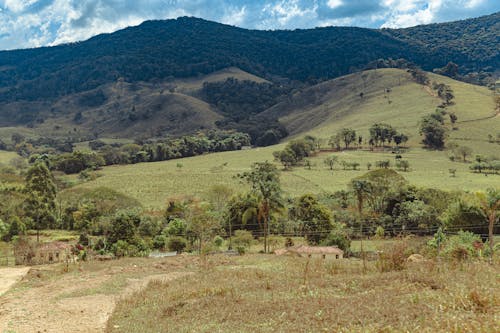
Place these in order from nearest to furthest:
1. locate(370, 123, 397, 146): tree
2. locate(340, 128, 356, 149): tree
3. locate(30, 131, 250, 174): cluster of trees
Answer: locate(30, 131, 250, 174): cluster of trees → locate(370, 123, 397, 146): tree → locate(340, 128, 356, 149): tree

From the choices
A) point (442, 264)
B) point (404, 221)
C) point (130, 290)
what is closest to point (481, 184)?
point (404, 221)

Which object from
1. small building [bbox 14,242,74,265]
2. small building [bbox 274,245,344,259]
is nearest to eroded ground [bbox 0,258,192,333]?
small building [bbox 14,242,74,265]

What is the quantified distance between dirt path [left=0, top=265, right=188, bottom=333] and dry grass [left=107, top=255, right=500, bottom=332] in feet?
4.08

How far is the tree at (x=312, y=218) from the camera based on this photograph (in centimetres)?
5169

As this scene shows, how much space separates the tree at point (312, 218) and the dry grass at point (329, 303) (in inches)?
1244

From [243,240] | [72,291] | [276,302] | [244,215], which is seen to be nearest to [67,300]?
[72,291]

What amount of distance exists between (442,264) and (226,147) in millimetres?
150675

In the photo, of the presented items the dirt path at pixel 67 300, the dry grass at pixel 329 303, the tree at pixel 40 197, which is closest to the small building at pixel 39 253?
the dirt path at pixel 67 300

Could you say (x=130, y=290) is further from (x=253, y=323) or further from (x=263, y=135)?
(x=263, y=135)

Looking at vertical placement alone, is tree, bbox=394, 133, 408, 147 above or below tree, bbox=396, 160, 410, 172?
above

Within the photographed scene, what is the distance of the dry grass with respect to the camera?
36.4 feet

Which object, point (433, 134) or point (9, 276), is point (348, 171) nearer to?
point (433, 134)

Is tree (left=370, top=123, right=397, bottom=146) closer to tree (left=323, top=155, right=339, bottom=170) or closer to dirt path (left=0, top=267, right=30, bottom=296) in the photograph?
tree (left=323, top=155, right=339, bottom=170)

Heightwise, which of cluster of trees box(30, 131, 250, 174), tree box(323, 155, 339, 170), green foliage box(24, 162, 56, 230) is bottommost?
green foliage box(24, 162, 56, 230)
